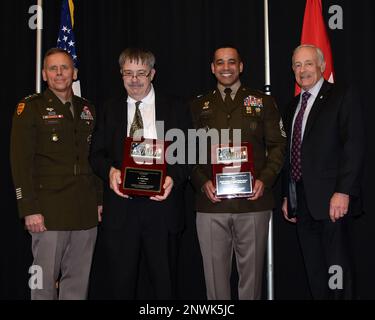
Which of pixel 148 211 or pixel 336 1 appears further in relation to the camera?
pixel 336 1

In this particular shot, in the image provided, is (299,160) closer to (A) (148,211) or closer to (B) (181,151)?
(B) (181,151)

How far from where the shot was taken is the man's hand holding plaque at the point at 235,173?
3.16 meters

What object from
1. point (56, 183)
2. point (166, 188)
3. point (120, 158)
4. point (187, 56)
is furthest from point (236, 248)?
point (187, 56)

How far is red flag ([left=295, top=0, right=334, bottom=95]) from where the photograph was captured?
13.3 feet

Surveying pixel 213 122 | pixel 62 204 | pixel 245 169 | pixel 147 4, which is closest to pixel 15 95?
pixel 147 4

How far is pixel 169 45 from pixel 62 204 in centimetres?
192

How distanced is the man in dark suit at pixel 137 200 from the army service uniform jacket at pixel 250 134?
1.01 ft

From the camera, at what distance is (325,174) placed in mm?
3143

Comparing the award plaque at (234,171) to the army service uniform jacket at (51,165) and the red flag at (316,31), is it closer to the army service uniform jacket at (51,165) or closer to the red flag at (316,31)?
the army service uniform jacket at (51,165)

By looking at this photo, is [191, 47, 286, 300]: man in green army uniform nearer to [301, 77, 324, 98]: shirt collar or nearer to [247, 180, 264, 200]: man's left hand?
[247, 180, 264, 200]: man's left hand

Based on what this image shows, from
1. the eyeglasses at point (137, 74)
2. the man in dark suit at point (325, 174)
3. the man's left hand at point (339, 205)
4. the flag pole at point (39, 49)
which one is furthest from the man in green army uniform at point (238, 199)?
the flag pole at point (39, 49)

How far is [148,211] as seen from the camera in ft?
9.78

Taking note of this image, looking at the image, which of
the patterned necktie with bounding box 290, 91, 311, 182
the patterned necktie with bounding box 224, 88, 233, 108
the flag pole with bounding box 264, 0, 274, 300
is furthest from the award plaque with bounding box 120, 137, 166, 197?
the flag pole with bounding box 264, 0, 274, 300
